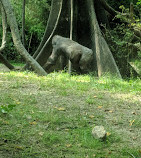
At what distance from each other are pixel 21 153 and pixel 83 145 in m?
0.82

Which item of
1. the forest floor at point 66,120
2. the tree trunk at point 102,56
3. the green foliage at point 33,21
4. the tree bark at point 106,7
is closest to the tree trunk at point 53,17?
the tree trunk at point 102,56

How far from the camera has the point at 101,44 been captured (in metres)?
9.97

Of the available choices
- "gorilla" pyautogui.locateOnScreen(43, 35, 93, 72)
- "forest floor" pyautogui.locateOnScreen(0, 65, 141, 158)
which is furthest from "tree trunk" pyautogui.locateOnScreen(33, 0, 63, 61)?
"forest floor" pyautogui.locateOnScreen(0, 65, 141, 158)

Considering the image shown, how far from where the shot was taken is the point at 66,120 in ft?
14.2

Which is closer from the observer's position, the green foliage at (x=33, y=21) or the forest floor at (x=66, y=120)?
the forest floor at (x=66, y=120)

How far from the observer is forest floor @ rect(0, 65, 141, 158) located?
3324 mm

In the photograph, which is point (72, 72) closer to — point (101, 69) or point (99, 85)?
point (101, 69)

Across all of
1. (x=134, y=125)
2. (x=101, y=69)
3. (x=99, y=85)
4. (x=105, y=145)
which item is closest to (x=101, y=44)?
(x=101, y=69)

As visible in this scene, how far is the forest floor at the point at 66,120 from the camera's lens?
10.9ft

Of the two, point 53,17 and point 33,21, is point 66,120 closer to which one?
point 53,17

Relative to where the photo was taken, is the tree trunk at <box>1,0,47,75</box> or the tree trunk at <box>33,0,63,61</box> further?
the tree trunk at <box>33,0,63,61</box>

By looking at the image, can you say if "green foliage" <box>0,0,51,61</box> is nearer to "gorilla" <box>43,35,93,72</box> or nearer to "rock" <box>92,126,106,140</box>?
"gorilla" <box>43,35,93,72</box>

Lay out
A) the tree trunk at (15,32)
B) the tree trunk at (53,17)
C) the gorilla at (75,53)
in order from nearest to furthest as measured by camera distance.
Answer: the tree trunk at (15,32)
the gorilla at (75,53)
the tree trunk at (53,17)

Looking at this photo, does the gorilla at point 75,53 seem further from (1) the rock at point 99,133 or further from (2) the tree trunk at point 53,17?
(1) the rock at point 99,133
